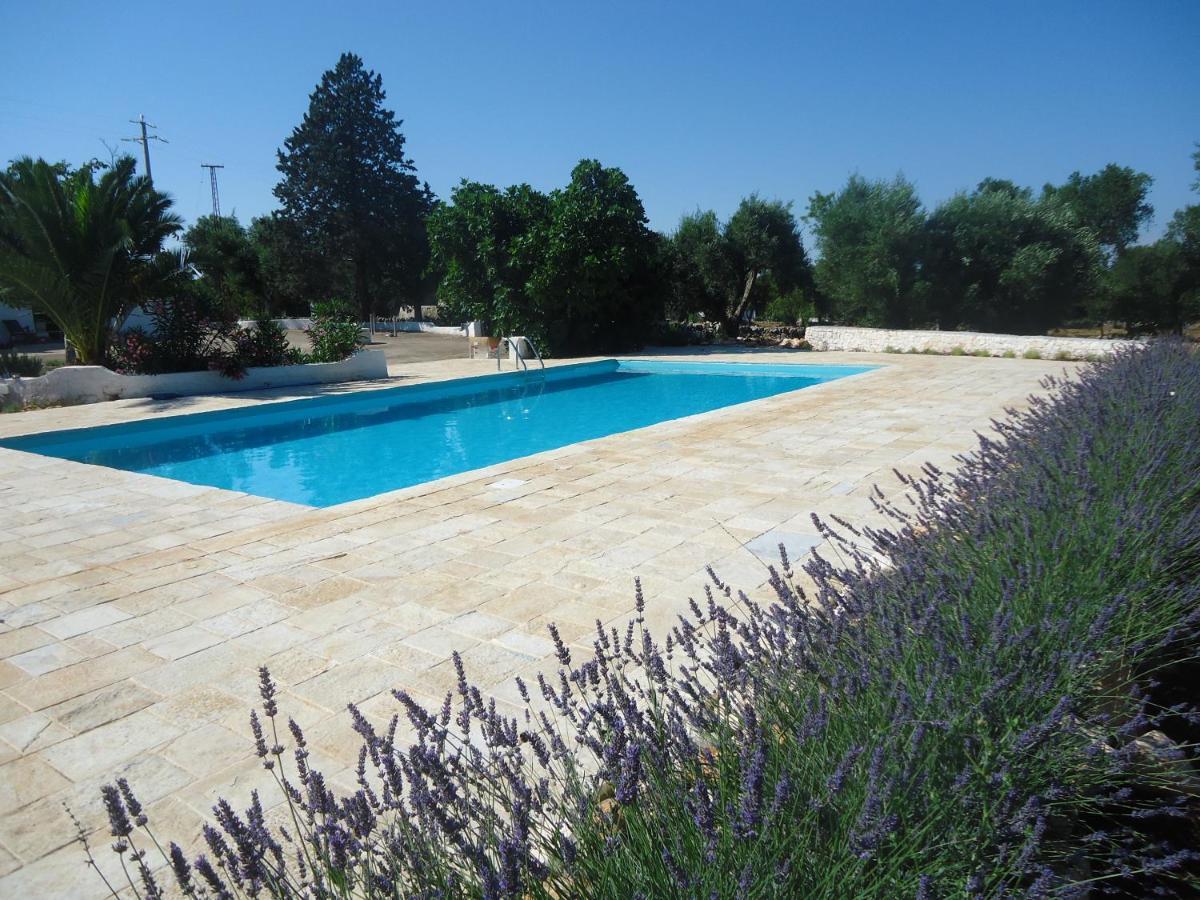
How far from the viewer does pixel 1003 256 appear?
17312mm

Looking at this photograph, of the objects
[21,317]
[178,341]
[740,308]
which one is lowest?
[178,341]

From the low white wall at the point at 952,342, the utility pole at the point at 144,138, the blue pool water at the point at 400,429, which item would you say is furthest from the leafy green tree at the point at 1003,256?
the utility pole at the point at 144,138

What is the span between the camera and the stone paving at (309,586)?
2281 mm

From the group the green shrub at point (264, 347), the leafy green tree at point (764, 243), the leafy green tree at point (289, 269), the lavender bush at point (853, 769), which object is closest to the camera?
the lavender bush at point (853, 769)

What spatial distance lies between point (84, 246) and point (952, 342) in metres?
15.5

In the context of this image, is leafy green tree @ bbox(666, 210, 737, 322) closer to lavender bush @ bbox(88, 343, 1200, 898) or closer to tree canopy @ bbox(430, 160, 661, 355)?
tree canopy @ bbox(430, 160, 661, 355)

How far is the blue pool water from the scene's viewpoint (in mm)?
7992

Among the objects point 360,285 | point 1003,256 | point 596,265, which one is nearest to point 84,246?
point 596,265

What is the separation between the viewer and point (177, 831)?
6.36 feet

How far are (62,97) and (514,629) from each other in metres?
16.1

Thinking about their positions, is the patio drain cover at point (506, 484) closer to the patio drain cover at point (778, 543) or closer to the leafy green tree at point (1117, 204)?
the patio drain cover at point (778, 543)

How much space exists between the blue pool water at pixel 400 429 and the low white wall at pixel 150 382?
1480 millimetres

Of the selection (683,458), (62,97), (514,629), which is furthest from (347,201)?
(514,629)

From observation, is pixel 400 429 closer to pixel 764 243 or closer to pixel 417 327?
pixel 764 243
